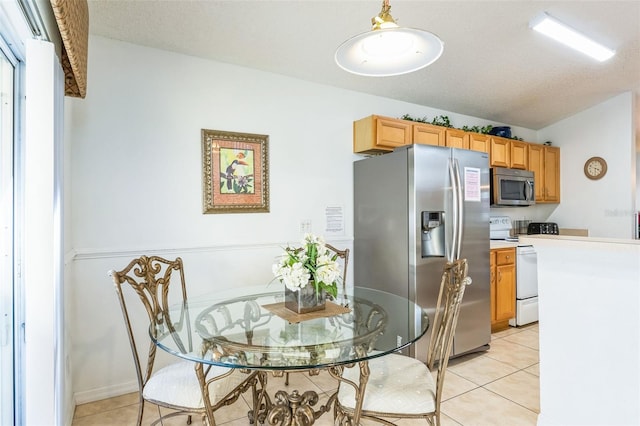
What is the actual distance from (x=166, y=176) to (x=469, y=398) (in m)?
2.64

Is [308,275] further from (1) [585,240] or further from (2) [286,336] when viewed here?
(1) [585,240]

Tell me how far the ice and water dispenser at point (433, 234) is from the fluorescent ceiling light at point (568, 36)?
1618 millimetres

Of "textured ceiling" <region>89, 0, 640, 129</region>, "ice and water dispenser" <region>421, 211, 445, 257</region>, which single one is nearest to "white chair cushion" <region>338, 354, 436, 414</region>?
"ice and water dispenser" <region>421, 211, 445, 257</region>

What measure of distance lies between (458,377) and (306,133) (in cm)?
236

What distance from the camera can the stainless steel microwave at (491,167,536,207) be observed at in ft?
13.8

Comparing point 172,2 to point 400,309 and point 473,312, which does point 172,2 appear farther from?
point 473,312

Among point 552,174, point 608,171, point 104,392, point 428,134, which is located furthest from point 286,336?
point 608,171

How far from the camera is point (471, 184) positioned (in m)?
3.16

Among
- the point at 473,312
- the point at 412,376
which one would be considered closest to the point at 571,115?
the point at 473,312

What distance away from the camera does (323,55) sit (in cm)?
289

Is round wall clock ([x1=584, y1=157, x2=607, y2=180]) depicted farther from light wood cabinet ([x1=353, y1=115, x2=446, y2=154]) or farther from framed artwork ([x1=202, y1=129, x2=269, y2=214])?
framed artwork ([x1=202, y1=129, x2=269, y2=214])

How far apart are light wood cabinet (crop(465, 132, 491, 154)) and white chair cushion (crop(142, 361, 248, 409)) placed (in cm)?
335

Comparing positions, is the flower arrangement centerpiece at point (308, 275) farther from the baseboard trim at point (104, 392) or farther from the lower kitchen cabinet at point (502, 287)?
the lower kitchen cabinet at point (502, 287)

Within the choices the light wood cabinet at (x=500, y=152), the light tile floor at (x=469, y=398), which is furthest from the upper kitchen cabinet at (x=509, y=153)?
the light tile floor at (x=469, y=398)
